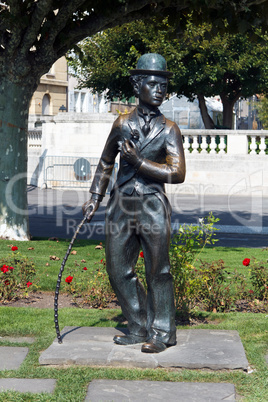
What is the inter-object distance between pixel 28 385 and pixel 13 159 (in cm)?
688

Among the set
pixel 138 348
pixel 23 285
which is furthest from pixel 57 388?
pixel 23 285

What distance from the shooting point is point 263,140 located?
22.9 metres

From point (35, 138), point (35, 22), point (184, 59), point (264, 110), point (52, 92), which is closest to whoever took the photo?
point (35, 22)

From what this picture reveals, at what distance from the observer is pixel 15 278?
790 cm

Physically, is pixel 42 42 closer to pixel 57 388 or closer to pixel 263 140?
pixel 57 388

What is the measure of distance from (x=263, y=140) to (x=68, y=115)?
24.5 ft

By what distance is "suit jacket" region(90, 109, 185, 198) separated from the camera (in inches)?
212

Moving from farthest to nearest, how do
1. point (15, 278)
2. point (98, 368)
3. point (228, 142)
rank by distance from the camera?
point (228, 142), point (15, 278), point (98, 368)

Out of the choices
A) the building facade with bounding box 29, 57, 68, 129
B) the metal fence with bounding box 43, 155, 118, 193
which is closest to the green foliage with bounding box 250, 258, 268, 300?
the metal fence with bounding box 43, 155, 118, 193

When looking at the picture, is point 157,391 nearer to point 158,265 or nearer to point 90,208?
point 158,265

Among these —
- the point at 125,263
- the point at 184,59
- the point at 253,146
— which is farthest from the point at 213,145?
the point at 125,263

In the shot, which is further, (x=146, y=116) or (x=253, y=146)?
(x=253, y=146)

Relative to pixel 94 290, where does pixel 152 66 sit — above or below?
above

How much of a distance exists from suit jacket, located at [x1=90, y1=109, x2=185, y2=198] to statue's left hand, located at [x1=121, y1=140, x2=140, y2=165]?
0.22 ft
